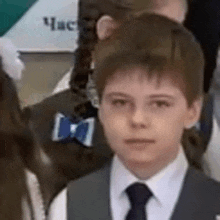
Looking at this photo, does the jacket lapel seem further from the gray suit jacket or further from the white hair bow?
the white hair bow

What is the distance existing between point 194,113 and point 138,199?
13 centimetres

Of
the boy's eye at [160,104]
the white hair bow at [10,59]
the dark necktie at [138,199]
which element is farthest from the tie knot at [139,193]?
the white hair bow at [10,59]

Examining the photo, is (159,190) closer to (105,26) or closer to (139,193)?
(139,193)

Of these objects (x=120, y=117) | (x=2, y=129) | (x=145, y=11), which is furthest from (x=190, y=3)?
(x=2, y=129)

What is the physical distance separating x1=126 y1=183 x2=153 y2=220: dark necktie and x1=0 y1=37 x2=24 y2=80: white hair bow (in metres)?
0.23

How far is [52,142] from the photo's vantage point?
61cm

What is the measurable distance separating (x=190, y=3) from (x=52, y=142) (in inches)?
10.7

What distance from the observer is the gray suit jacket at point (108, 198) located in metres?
0.54

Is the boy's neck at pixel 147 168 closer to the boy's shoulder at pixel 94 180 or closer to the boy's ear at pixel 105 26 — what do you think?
the boy's shoulder at pixel 94 180

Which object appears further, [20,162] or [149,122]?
[20,162]

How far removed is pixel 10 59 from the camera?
2.01 feet

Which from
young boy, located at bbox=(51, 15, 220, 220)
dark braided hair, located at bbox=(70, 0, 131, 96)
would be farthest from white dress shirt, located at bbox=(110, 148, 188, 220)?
dark braided hair, located at bbox=(70, 0, 131, 96)

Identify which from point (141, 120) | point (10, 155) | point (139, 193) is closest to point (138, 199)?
point (139, 193)

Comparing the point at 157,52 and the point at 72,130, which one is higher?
the point at 157,52
